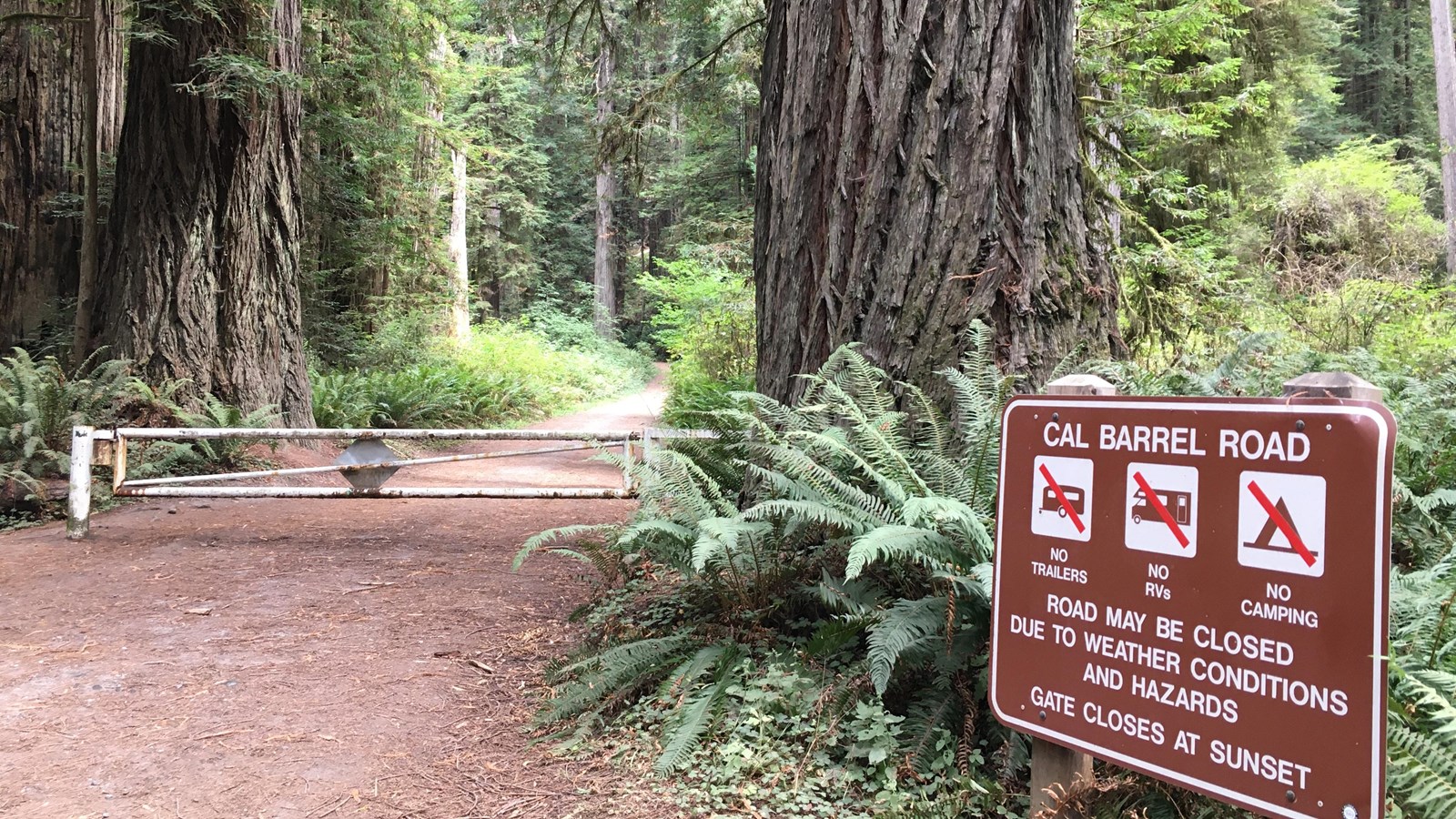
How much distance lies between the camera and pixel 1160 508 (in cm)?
166

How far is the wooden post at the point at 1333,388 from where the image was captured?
1463 mm

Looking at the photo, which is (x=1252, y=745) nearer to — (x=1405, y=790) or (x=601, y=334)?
(x=1405, y=790)

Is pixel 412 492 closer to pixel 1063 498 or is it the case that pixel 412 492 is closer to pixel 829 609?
pixel 829 609

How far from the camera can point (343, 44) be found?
11.5 metres

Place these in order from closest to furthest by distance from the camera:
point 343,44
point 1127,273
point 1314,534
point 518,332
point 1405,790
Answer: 1. point 1314,534
2. point 1405,790
3. point 1127,273
4. point 343,44
5. point 518,332

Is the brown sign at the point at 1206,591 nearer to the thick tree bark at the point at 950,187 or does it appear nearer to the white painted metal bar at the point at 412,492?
the thick tree bark at the point at 950,187

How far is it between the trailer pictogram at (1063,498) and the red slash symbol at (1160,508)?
11 cm

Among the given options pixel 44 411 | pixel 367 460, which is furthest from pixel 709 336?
pixel 44 411

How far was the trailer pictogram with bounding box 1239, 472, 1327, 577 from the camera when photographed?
144 cm

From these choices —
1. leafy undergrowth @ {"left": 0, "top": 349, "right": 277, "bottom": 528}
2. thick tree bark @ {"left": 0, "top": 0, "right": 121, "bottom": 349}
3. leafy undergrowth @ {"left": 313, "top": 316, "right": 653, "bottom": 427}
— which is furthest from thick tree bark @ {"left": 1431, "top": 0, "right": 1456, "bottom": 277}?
thick tree bark @ {"left": 0, "top": 0, "right": 121, "bottom": 349}

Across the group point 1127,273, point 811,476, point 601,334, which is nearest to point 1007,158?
point 811,476

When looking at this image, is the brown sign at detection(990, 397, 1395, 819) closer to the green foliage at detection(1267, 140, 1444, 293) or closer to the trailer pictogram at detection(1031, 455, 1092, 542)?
the trailer pictogram at detection(1031, 455, 1092, 542)

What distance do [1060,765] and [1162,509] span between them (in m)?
0.67

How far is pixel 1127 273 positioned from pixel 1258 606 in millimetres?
5061
